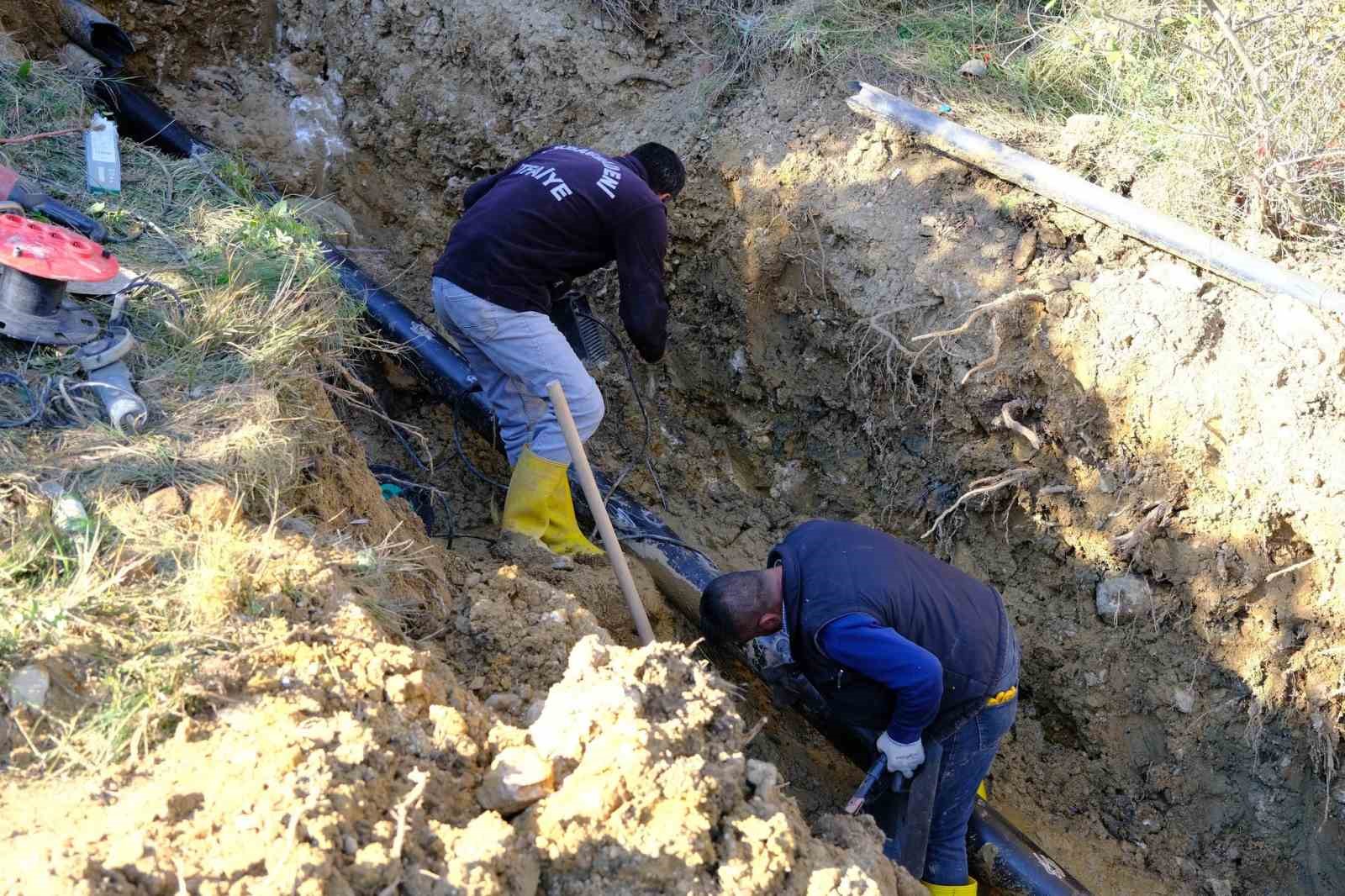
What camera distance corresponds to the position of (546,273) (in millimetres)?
4039

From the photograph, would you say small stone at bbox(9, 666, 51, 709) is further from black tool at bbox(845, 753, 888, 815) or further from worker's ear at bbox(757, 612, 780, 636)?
black tool at bbox(845, 753, 888, 815)

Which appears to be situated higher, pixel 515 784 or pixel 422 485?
pixel 515 784

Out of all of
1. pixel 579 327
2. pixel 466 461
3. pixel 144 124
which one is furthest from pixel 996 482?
pixel 144 124

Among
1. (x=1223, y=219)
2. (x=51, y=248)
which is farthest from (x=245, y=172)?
(x=1223, y=219)

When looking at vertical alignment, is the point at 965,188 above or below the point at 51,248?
below

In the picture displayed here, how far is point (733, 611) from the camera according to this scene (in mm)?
3270

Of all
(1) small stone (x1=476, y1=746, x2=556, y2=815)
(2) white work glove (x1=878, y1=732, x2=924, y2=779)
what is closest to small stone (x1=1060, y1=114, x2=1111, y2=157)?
(2) white work glove (x1=878, y1=732, x2=924, y2=779)

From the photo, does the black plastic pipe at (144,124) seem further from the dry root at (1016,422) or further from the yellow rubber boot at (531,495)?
the dry root at (1016,422)

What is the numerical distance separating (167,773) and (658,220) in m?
2.60

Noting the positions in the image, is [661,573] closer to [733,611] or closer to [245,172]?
[733,611]

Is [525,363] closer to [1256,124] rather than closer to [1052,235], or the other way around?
[1052,235]

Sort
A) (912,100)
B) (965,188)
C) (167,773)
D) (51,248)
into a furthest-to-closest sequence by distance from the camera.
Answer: (912,100), (965,188), (51,248), (167,773)

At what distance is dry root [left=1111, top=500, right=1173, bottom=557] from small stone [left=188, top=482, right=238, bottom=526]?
3.22 m

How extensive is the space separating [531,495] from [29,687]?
6.81ft
